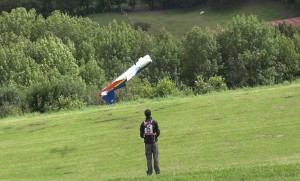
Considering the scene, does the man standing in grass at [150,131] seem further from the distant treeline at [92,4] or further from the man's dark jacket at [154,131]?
the distant treeline at [92,4]

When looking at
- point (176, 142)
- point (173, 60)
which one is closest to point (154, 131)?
point (176, 142)

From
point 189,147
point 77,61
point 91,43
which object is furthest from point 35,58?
point 189,147

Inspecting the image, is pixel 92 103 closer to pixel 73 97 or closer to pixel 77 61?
pixel 73 97

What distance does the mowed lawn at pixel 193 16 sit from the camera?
407ft

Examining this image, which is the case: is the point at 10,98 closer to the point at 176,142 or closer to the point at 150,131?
the point at 176,142

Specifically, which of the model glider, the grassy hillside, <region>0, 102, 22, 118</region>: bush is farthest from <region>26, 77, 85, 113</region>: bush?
the model glider

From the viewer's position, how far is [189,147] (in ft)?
81.4

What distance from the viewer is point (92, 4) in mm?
137625

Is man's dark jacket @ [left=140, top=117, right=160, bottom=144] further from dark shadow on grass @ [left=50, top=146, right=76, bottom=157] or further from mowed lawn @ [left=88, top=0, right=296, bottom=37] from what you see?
mowed lawn @ [left=88, top=0, right=296, bottom=37]

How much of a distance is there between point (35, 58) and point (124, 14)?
5948 cm

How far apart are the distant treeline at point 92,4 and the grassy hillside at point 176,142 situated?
340 feet

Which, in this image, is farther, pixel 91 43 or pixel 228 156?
pixel 91 43

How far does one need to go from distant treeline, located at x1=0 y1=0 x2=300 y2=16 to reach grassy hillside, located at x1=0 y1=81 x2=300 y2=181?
10377 cm

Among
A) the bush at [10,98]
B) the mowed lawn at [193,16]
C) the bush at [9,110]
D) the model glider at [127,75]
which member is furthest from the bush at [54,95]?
the mowed lawn at [193,16]
